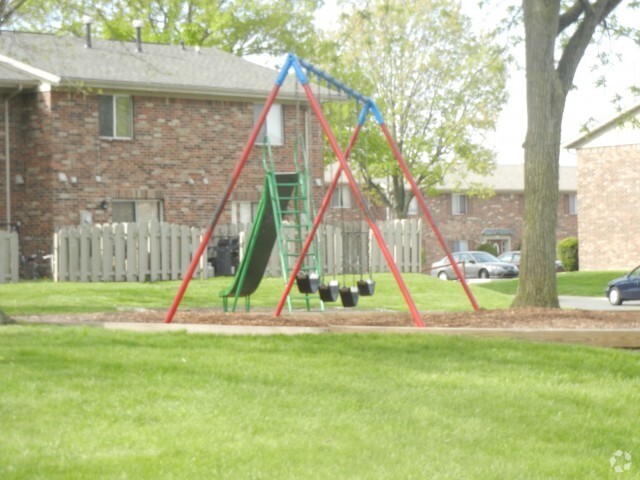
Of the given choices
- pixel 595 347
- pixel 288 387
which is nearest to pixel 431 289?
pixel 595 347

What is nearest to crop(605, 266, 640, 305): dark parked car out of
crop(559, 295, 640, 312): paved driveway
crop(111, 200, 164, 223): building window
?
crop(559, 295, 640, 312): paved driveway

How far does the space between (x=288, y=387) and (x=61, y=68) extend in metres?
26.4

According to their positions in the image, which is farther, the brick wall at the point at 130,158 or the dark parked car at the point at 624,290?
the brick wall at the point at 130,158

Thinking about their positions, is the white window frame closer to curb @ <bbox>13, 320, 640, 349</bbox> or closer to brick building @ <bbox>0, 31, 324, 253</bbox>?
brick building @ <bbox>0, 31, 324, 253</bbox>

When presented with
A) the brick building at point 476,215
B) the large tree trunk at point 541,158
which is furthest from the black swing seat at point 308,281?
the brick building at point 476,215

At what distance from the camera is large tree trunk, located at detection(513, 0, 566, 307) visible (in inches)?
717

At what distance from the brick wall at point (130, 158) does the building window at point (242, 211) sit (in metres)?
0.42

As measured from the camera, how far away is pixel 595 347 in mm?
13531

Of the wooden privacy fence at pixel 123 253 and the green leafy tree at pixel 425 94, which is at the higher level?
the green leafy tree at pixel 425 94

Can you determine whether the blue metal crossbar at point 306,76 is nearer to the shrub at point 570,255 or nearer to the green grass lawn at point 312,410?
the green grass lawn at point 312,410

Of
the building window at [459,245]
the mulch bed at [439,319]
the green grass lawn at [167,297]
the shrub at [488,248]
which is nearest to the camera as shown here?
the mulch bed at [439,319]

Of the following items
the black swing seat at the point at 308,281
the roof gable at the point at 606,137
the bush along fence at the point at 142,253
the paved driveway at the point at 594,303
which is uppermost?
the roof gable at the point at 606,137

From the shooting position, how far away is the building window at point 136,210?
3653 centimetres

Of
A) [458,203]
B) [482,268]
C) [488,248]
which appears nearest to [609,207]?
[482,268]
